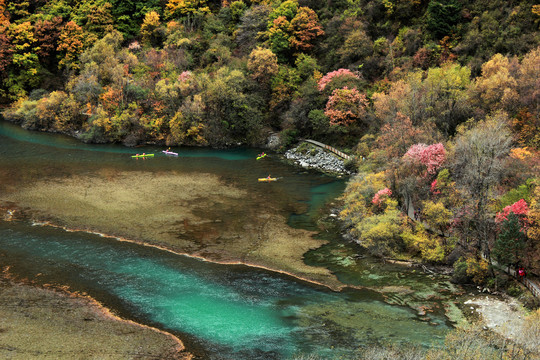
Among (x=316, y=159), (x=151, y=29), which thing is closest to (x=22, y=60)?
(x=151, y=29)

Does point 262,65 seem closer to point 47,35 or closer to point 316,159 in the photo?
point 316,159

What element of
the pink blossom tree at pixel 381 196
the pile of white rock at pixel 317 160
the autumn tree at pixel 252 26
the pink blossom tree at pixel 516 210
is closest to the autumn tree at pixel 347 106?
the pile of white rock at pixel 317 160

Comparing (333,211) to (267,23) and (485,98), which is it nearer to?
(485,98)

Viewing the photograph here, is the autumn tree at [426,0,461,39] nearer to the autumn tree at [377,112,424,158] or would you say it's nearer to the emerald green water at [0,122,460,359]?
the autumn tree at [377,112,424,158]

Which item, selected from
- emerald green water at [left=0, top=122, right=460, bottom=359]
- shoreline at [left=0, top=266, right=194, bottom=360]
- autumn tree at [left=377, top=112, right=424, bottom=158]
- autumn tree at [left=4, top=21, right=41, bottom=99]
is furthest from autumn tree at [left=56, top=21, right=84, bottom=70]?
shoreline at [left=0, top=266, right=194, bottom=360]

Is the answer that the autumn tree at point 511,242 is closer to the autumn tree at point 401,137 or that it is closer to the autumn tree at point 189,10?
the autumn tree at point 401,137
